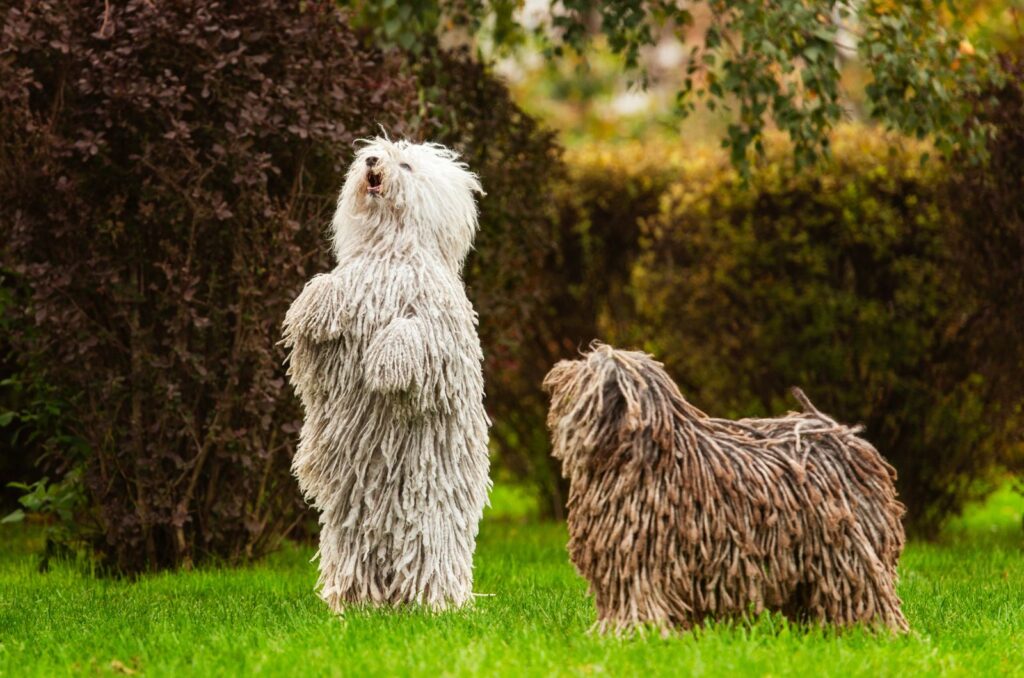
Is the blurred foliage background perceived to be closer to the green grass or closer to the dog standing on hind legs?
the green grass

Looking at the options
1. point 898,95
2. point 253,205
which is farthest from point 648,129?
point 253,205

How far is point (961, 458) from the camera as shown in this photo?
33.0 feet

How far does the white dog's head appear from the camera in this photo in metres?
5.97

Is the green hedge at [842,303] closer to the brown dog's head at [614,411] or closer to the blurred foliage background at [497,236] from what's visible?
the blurred foliage background at [497,236]

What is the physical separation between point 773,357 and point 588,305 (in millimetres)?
1765

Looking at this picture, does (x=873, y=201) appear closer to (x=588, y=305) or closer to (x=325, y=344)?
(x=588, y=305)

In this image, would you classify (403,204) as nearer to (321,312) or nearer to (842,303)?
(321,312)

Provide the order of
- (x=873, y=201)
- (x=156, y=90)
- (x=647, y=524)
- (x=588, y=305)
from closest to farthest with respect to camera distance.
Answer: (x=647, y=524)
(x=156, y=90)
(x=873, y=201)
(x=588, y=305)

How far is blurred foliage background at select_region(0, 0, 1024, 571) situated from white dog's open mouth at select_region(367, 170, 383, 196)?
5.39 ft

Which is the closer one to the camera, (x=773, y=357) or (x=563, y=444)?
(x=563, y=444)

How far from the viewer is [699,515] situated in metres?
4.93

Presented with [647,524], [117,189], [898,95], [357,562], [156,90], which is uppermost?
[898,95]

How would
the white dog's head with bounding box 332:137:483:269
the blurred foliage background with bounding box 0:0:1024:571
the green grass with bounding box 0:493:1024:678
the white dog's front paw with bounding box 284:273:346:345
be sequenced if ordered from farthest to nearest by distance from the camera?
the blurred foliage background with bounding box 0:0:1024:571, the white dog's head with bounding box 332:137:483:269, the white dog's front paw with bounding box 284:273:346:345, the green grass with bounding box 0:493:1024:678

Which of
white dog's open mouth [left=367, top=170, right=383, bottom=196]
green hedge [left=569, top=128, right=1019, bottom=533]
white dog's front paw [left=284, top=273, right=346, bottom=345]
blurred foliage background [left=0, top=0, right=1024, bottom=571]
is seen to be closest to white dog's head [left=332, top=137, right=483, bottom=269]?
white dog's open mouth [left=367, top=170, right=383, bottom=196]
